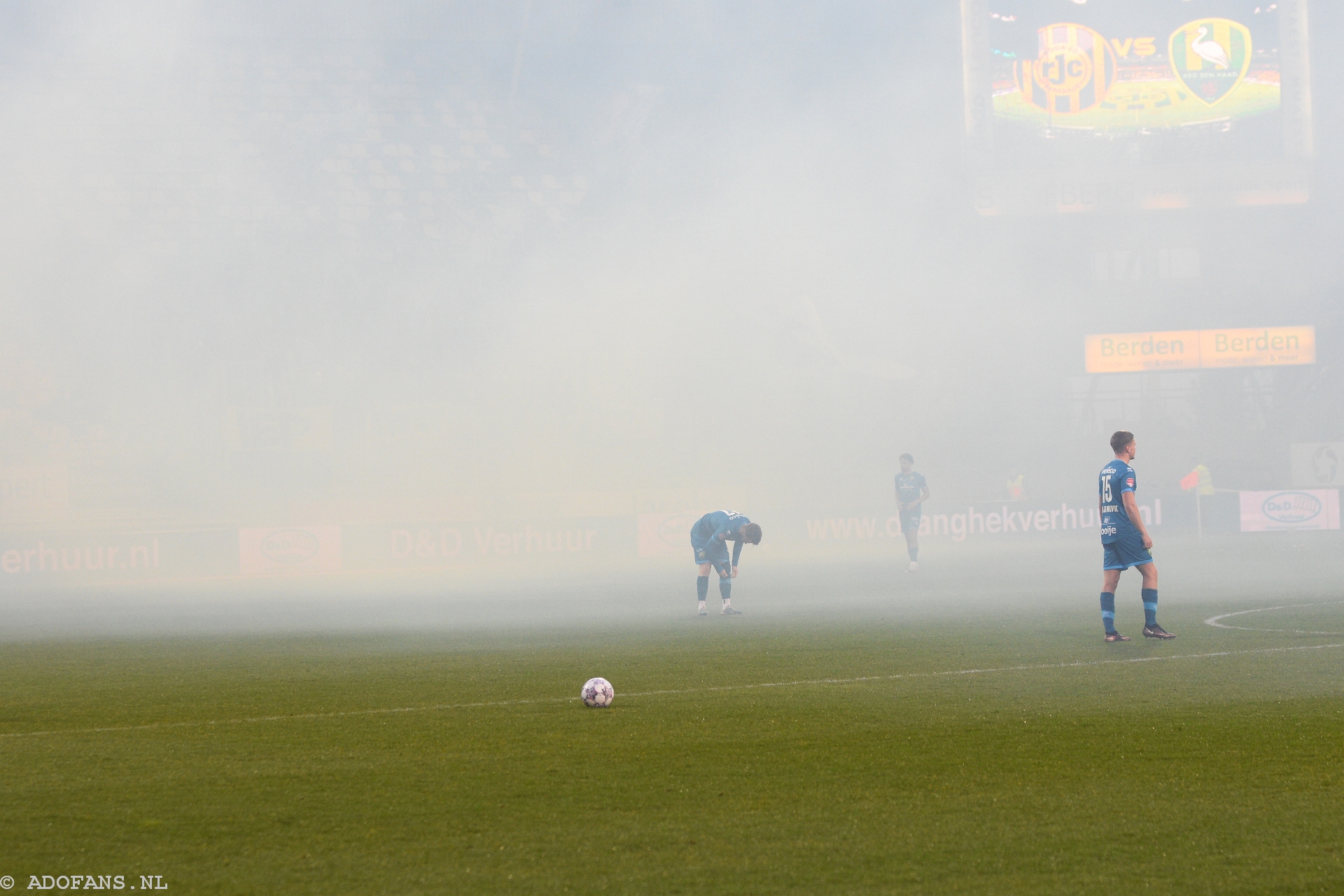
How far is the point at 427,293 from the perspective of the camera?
90.1 ft

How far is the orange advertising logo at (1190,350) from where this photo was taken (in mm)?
32469

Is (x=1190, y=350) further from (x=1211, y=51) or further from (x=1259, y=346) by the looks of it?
(x=1211, y=51)

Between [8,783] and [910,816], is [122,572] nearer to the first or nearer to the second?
[8,783]

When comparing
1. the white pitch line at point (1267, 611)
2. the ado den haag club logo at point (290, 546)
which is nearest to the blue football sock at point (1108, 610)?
the white pitch line at point (1267, 611)

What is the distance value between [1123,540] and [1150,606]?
1.55 feet

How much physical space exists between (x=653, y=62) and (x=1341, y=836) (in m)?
28.6

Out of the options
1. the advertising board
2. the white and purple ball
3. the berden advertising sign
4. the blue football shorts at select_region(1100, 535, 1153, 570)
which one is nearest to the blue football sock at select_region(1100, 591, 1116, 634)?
the blue football shorts at select_region(1100, 535, 1153, 570)

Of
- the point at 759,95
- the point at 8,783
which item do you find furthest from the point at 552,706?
the point at 759,95

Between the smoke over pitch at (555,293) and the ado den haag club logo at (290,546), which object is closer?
the ado den haag club logo at (290,546)

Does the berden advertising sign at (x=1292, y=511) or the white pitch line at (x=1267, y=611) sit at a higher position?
the berden advertising sign at (x=1292, y=511)

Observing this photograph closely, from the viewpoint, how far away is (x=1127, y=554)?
7879 millimetres

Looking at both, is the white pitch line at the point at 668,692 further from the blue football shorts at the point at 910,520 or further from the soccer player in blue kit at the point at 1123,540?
the blue football shorts at the point at 910,520

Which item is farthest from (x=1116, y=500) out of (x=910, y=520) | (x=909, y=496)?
(x=909, y=496)

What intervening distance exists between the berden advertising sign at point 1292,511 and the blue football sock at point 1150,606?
57.0 ft
